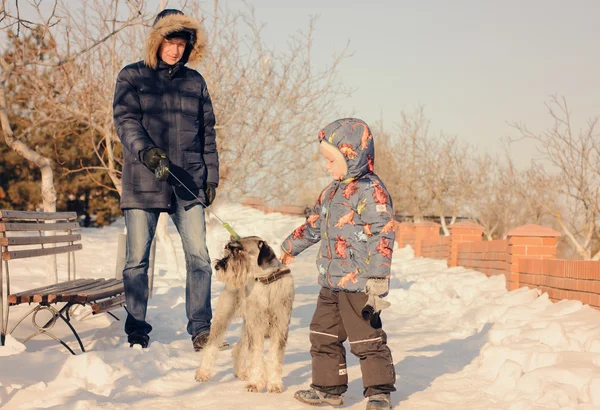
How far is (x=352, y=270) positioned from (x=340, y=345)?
0.58 meters

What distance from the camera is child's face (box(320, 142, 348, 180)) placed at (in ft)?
15.0

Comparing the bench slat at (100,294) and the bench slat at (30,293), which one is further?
the bench slat at (100,294)

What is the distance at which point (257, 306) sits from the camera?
4.88 metres

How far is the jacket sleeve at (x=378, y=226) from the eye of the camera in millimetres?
4258

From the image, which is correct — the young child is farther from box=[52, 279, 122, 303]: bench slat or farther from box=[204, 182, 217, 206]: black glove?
box=[52, 279, 122, 303]: bench slat

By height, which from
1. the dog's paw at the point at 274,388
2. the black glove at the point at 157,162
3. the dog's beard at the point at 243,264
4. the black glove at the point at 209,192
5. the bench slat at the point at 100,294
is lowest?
the dog's paw at the point at 274,388

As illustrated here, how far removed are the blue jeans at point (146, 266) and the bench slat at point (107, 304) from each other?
4.1 inches

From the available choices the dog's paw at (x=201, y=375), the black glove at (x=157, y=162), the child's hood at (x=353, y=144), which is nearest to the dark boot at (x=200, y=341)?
the dog's paw at (x=201, y=375)

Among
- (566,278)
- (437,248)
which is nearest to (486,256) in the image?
(566,278)

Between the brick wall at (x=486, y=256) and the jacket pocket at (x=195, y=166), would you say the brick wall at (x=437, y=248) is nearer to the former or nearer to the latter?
the brick wall at (x=486, y=256)

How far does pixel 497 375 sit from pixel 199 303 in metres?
2.64

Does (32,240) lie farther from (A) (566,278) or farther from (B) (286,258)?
(A) (566,278)

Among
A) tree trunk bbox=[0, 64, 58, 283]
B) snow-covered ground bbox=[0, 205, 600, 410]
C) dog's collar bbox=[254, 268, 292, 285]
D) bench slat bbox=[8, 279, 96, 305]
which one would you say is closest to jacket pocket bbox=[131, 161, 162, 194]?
snow-covered ground bbox=[0, 205, 600, 410]

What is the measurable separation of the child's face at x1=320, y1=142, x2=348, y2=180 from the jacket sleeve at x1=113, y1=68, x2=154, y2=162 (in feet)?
5.93
